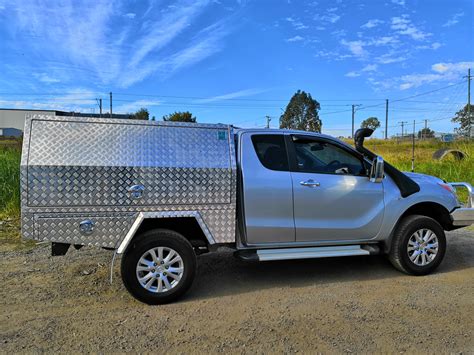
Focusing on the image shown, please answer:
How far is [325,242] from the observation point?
204 inches

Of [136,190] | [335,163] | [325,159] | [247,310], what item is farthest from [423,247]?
[136,190]

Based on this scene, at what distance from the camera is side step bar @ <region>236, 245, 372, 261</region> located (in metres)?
4.80

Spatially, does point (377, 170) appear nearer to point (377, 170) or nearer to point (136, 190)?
point (377, 170)

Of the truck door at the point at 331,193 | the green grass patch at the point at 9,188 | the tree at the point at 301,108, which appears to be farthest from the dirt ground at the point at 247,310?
the tree at the point at 301,108

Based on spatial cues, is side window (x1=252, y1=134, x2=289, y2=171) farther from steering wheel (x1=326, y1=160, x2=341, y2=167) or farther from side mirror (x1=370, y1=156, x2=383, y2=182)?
side mirror (x1=370, y1=156, x2=383, y2=182)

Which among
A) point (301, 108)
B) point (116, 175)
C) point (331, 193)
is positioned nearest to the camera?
point (116, 175)

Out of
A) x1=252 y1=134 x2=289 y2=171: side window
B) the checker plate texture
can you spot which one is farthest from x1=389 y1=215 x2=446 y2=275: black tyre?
the checker plate texture

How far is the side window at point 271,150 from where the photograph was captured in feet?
16.2

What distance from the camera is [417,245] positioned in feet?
17.6

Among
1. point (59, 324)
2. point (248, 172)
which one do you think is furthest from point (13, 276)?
point (248, 172)

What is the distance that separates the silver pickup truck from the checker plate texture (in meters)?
0.01

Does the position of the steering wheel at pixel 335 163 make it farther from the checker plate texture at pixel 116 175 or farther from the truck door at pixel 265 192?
the checker plate texture at pixel 116 175

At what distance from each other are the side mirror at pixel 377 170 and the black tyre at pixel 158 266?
2509mm

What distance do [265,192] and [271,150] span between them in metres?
0.57
